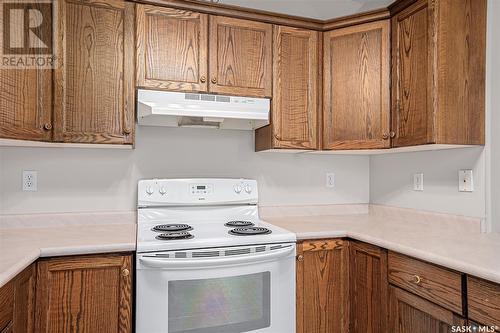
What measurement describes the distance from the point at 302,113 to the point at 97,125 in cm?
124

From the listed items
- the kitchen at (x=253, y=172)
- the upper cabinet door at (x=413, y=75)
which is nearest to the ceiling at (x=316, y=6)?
the kitchen at (x=253, y=172)

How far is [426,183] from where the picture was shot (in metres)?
2.15

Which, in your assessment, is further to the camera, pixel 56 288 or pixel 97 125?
pixel 97 125

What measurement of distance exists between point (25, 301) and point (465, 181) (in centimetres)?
221

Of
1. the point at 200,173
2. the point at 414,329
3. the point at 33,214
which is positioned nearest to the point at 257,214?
the point at 200,173

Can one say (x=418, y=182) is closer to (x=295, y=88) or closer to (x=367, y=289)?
(x=367, y=289)

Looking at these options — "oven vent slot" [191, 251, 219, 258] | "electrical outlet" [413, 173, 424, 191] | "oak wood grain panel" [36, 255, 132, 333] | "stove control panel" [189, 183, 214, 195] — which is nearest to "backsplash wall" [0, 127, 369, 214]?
"stove control panel" [189, 183, 214, 195]

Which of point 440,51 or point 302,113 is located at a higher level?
point 440,51

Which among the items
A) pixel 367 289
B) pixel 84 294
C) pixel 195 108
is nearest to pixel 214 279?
pixel 84 294

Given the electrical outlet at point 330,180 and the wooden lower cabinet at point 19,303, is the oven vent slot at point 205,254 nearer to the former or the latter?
the wooden lower cabinet at point 19,303

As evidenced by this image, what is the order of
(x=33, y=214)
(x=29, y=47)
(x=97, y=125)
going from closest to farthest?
(x=29, y=47) < (x=97, y=125) < (x=33, y=214)

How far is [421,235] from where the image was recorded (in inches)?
69.9

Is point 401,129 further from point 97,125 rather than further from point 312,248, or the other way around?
point 97,125

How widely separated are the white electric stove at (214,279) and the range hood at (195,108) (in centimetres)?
64
